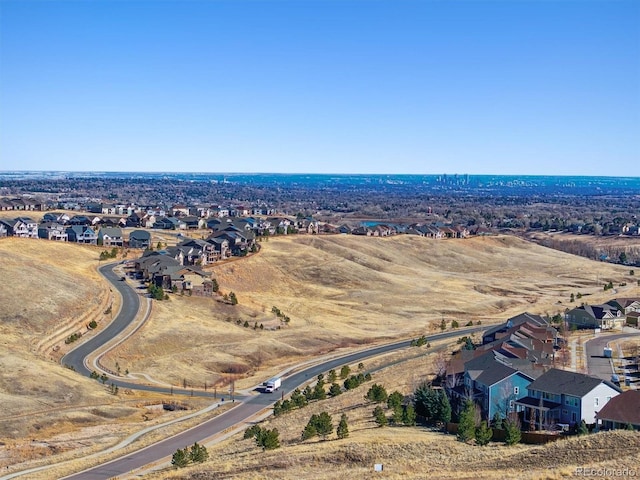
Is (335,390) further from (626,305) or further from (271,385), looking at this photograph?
(626,305)

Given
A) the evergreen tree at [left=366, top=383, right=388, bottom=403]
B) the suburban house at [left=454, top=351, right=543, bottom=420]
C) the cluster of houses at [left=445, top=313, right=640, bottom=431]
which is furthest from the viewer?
the evergreen tree at [left=366, top=383, right=388, bottom=403]

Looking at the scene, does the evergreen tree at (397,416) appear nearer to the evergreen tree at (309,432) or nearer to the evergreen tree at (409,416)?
the evergreen tree at (409,416)

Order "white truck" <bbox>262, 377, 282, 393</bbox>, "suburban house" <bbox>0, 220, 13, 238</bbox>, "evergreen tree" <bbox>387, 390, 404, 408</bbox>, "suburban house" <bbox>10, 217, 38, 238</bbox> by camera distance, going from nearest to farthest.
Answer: "evergreen tree" <bbox>387, 390, 404, 408</bbox>
"white truck" <bbox>262, 377, 282, 393</bbox>
"suburban house" <bbox>0, 220, 13, 238</bbox>
"suburban house" <bbox>10, 217, 38, 238</bbox>

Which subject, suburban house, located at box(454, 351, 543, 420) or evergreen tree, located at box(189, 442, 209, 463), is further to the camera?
suburban house, located at box(454, 351, 543, 420)

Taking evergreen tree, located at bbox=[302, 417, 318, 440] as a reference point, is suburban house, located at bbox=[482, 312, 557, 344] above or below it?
above

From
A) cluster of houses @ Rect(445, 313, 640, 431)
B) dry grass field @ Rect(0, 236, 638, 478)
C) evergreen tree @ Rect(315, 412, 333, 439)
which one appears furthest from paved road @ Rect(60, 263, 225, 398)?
cluster of houses @ Rect(445, 313, 640, 431)

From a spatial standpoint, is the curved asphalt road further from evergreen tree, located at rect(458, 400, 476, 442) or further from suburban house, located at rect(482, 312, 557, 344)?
evergreen tree, located at rect(458, 400, 476, 442)

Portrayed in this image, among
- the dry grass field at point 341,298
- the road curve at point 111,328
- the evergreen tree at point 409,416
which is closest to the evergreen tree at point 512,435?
the evergreen tree at point 409,416
